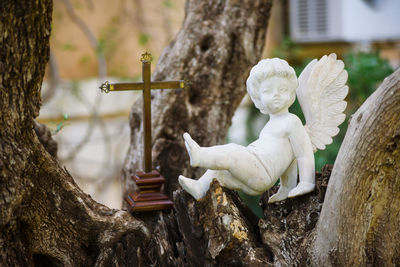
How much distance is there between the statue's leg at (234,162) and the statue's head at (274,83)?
0.16m

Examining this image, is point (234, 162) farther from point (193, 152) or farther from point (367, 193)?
point (367, 193)

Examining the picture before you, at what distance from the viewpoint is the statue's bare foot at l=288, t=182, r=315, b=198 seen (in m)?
1.46

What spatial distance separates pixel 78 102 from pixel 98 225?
2443mm

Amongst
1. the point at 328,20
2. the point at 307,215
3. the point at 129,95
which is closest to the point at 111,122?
the point at 129,95

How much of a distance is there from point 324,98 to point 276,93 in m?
0.18

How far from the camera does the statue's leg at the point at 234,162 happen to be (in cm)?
140

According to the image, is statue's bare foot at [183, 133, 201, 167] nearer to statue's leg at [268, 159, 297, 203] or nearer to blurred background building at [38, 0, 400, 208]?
statue's leg at [268, 159, 297, 203]

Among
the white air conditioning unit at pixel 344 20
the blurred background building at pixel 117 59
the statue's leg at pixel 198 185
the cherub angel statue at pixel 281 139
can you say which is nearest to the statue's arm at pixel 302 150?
the cherub angel statue at pixel 281 139

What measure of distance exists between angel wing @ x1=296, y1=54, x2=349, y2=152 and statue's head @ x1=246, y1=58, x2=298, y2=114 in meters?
0.08

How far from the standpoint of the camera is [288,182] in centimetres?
155

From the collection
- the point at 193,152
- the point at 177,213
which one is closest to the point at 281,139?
the point at 193,152

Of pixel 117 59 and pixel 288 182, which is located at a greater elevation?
pixel 117 59

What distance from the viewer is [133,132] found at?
7.57ft

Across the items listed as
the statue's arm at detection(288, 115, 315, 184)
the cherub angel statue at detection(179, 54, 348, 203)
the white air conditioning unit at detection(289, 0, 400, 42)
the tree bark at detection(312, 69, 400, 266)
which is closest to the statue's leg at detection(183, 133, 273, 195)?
the cherub angel statue at detection(179, 54, 348, 203)
